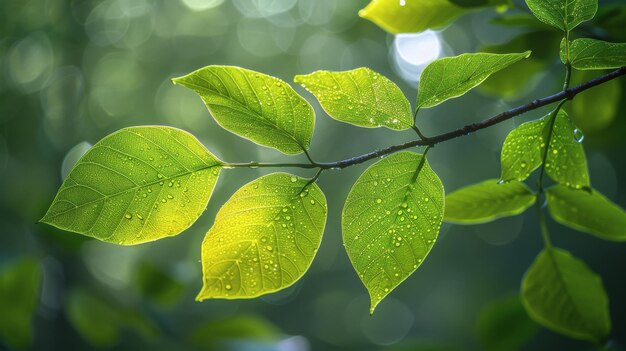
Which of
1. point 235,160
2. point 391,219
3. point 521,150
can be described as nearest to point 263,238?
point 391,219

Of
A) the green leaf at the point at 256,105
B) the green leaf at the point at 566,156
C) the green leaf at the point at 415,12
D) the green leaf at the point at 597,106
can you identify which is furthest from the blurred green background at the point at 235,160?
the green leaf at the point at 256,105

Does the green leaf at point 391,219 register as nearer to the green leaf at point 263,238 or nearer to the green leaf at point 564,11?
the green leaf at point 263,238

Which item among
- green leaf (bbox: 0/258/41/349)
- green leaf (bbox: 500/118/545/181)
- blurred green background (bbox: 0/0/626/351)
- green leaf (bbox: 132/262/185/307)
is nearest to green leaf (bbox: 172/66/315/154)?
green leaf (bbox: 500/118/545/181)

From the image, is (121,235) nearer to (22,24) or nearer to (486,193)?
(486,193)

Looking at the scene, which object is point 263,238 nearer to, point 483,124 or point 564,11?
point 483,124

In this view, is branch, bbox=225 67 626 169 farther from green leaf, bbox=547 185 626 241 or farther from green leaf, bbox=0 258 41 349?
green leaf, bbox=0 258 41 349

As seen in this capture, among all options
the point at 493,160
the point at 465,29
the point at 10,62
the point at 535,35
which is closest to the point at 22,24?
the point at 10,62
